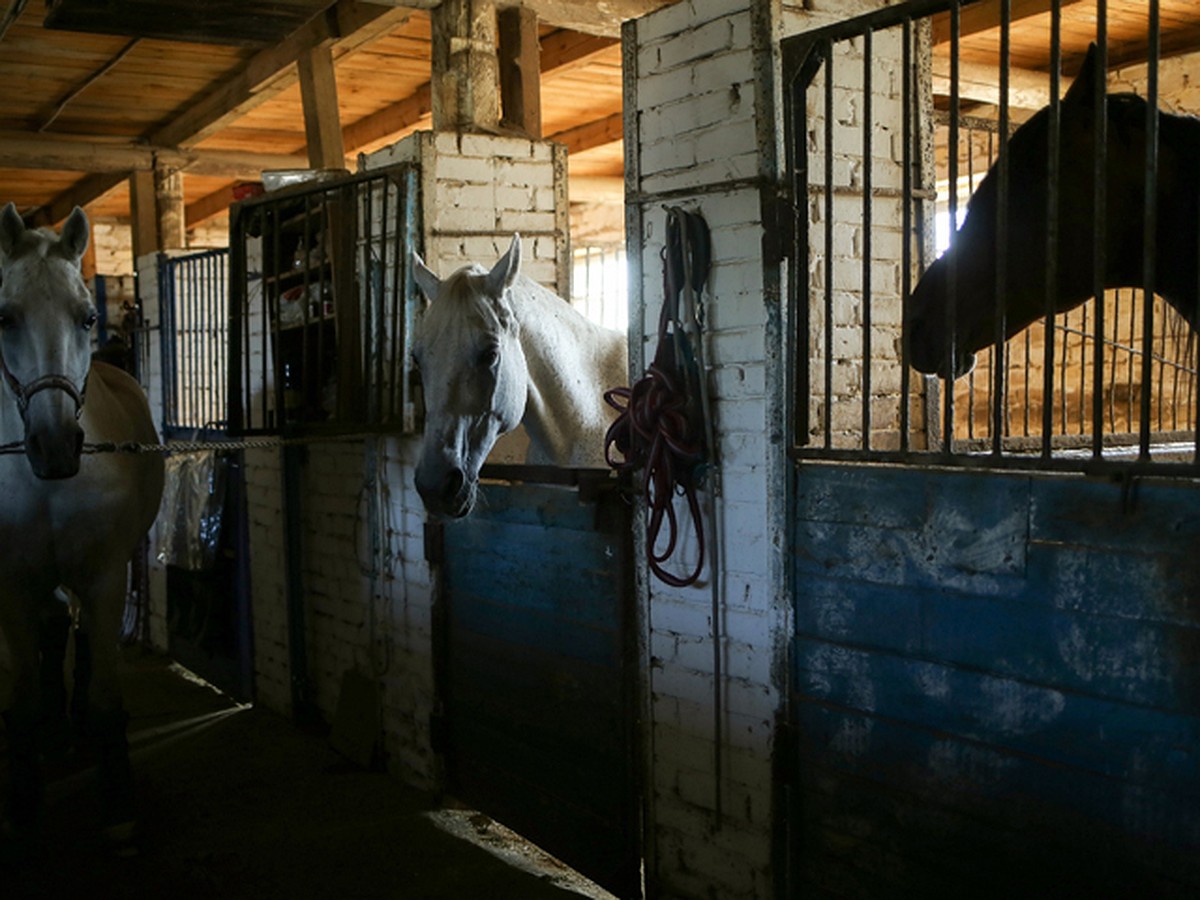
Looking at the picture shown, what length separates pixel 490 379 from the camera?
10.0ft

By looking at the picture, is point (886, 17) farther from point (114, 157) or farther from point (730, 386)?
→ point (114, 157)

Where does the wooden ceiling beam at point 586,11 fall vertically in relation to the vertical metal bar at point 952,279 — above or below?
above

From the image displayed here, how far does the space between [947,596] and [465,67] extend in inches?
122

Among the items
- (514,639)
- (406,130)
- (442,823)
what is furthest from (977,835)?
(406,130)

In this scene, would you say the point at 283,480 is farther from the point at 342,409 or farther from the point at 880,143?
the point at 880,143

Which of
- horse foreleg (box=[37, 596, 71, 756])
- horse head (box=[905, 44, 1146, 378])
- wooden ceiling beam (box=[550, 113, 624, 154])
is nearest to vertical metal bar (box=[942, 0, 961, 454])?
horse head (box=[905, 44, 1146, 378])

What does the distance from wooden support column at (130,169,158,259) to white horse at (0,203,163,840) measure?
202 inches

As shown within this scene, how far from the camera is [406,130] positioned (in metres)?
8.15

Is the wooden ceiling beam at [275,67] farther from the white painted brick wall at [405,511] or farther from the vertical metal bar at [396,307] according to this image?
the vertical metal bar at [396,307]

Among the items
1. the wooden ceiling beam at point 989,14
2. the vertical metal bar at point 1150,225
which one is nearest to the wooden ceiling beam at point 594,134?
the wooden ceiling beam at point 989,14

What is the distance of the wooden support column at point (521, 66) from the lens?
4.49 metres

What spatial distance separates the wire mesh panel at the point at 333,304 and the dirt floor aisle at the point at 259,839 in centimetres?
Result: 139

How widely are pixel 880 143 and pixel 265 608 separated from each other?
3.77 m

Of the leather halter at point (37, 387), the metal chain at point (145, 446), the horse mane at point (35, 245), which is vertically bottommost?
the metal chain at point (145, 446)
